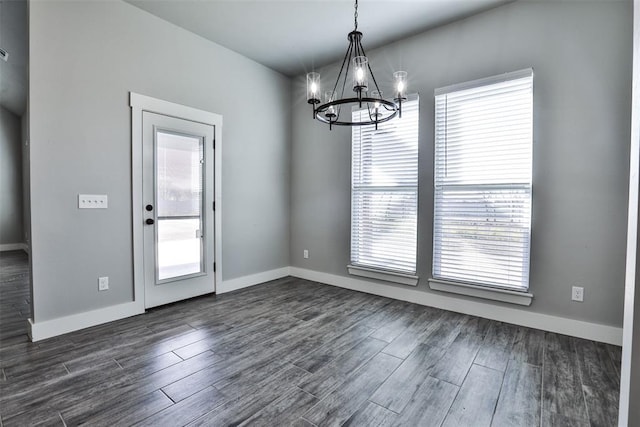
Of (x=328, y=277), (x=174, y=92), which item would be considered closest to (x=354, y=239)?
(x=328, y=277)

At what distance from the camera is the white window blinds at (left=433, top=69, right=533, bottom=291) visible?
286 centimetres

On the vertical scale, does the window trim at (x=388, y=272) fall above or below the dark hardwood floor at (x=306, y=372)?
above

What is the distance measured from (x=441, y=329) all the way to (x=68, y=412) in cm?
279

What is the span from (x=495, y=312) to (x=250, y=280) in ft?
9.86

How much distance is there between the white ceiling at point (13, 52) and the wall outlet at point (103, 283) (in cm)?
213

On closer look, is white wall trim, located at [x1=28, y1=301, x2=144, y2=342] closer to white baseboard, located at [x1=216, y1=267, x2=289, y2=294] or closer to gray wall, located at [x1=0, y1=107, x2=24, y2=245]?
white baseboard, located at [x1=216, y1=267, x2=289, y2=294]

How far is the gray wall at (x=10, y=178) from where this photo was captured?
6.85 metres

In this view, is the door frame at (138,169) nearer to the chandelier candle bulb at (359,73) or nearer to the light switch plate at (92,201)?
the light switch plate at (92,201)

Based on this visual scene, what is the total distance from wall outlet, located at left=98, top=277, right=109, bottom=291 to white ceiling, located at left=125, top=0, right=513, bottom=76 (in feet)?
8.93

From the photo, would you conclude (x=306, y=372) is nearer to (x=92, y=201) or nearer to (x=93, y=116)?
(x=92, y=201)

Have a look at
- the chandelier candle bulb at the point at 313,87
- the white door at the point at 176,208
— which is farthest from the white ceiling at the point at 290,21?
the chandelier candle bulb at the point at 313,87

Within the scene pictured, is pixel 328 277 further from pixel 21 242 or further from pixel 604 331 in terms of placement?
pixel 21 242

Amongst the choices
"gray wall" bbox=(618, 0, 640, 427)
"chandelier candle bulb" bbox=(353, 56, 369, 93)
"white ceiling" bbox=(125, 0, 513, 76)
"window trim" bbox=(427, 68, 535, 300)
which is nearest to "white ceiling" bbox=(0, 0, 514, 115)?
"white ceiling" bbox=(125, 0, 513, 76)

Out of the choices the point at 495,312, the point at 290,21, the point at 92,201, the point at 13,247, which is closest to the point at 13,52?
the point at 92,201
